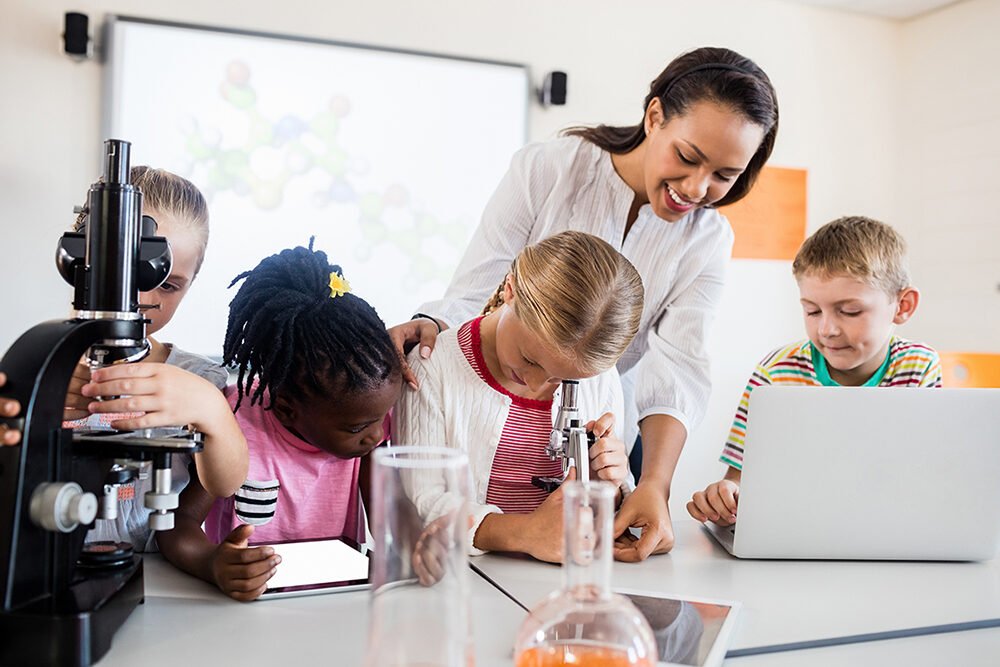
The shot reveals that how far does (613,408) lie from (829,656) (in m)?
0.69

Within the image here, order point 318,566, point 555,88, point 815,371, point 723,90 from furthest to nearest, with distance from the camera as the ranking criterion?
point 555,88 < point 815,371 < point 723,90 < point 318,566

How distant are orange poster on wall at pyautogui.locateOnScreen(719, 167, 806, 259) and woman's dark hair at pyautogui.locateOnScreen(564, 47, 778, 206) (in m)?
2.20

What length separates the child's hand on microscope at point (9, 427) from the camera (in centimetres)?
71

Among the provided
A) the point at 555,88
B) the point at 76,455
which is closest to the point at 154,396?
the point at 76,455

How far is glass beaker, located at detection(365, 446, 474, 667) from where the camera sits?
2.03ft

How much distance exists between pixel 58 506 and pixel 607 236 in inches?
43.3

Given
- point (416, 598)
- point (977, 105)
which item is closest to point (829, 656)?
point (416, 598)

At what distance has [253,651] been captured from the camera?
781 mm

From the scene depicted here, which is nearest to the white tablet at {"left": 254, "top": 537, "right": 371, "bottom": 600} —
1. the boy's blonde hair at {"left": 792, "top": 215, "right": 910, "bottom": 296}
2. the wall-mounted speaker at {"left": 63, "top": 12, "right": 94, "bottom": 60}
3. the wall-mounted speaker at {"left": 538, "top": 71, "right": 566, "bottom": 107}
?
the boy's blonde hair at {"left": 792, "top": 215, "right": 910, "bottom": 296}

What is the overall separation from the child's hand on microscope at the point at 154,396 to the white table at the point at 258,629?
7.4 inches

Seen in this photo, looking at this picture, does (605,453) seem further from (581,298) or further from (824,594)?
(824,594)

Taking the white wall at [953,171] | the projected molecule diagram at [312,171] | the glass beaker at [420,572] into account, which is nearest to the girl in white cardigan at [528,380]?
the glass beaker at [420,572]

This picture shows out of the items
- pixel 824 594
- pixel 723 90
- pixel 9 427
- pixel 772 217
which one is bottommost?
pixel 824 594

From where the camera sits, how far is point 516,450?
1375 mm
